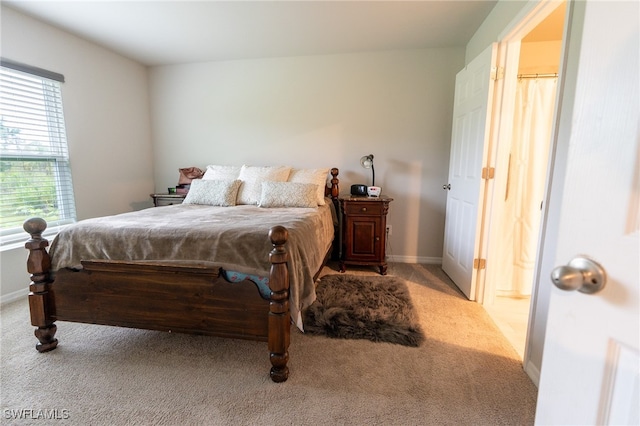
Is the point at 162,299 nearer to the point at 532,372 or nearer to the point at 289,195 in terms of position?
the point at 289,195

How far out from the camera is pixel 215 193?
283 cm

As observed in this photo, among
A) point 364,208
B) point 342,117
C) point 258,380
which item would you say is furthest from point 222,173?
point 258,380

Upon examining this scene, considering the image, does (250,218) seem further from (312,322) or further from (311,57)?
(311,57)

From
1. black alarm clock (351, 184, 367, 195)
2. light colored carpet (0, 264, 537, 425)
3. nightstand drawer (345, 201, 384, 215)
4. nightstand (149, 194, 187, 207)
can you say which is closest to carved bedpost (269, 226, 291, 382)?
light colored carpet (0, 264, 537, 425)

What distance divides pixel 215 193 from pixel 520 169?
2.73 meters

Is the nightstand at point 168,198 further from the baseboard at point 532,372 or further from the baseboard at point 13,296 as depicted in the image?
the baseboard at point 532,372

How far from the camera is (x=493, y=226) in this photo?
2.21m

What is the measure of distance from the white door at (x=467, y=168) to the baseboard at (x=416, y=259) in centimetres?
41

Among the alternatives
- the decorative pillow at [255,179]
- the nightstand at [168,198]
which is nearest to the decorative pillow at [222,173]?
the decorative pillow at [255,179]

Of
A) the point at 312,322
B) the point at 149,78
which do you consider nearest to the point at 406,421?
the point at 312,322

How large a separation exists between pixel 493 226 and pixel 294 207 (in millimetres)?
1640

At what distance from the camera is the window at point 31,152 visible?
2.34 m

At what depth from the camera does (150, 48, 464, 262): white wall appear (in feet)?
10.3

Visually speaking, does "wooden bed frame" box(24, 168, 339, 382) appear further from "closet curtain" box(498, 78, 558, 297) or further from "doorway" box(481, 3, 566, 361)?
"closet curtain" box(498, 78, 558, 297)
